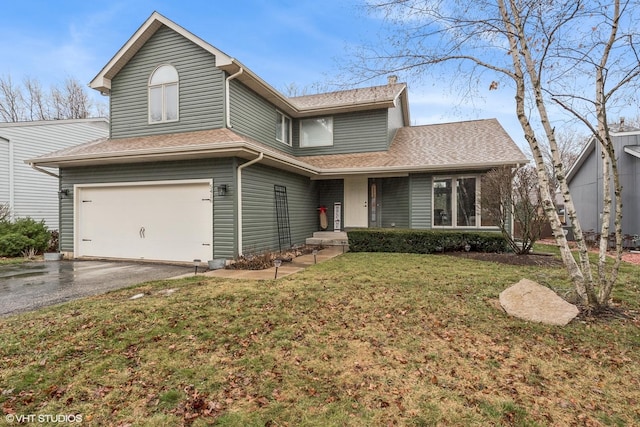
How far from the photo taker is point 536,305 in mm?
4367

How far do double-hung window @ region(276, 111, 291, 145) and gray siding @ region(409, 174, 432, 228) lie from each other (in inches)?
192

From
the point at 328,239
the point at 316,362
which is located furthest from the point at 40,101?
the point at 316,362

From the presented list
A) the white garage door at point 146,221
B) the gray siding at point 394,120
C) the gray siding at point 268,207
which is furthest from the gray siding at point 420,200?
the white garage door at point 146,221

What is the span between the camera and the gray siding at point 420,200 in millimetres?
11609

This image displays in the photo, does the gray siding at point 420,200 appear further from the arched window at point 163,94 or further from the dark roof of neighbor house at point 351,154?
the arched window at point 163,94

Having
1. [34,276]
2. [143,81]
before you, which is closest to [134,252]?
[34,276]

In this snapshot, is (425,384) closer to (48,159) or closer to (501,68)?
(501,68)

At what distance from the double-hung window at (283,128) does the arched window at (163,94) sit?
3633 millimetres

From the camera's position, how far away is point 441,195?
11.6 metres

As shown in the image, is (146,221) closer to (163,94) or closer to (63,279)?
(63,279)

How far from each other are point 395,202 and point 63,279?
9.85m

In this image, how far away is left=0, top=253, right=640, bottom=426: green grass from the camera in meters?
2.56

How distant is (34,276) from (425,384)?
27.0 ft
